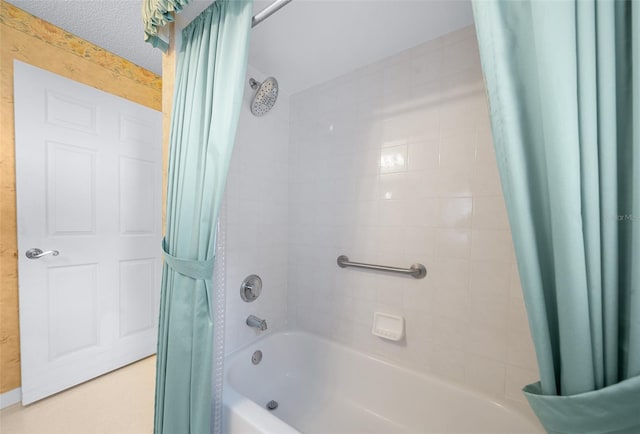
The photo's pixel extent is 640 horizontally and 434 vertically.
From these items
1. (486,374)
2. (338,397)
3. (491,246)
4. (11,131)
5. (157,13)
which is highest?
(157,13)

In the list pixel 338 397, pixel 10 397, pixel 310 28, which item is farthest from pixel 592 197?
pixel 10 397

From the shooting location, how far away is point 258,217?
4.97 ft

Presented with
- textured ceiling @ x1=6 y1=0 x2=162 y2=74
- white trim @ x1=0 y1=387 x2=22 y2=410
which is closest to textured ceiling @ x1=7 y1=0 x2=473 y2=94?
textured ceiling @ x1=6 y1=0 x2=162 y2=74

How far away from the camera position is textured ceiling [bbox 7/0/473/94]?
1052mm

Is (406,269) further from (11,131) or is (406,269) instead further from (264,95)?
(11,131)

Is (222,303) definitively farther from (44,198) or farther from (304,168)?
(44,198)

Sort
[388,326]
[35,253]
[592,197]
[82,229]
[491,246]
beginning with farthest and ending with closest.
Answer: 1. [82,229]
2. [35,253]
3. [388,326]
4. [491,246]
5. [592,197]

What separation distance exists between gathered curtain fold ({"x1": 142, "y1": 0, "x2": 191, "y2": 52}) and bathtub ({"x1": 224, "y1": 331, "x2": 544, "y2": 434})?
157 centimetres

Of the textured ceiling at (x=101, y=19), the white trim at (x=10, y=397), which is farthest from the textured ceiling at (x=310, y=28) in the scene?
the white trim at (x=10, y=397)

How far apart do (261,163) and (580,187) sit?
142 centimetres

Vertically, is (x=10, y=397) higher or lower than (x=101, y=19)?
lower

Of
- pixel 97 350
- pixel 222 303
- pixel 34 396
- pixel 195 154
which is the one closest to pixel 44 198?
pixel 97 350

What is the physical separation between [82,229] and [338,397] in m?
1.99

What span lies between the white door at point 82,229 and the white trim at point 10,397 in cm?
9
